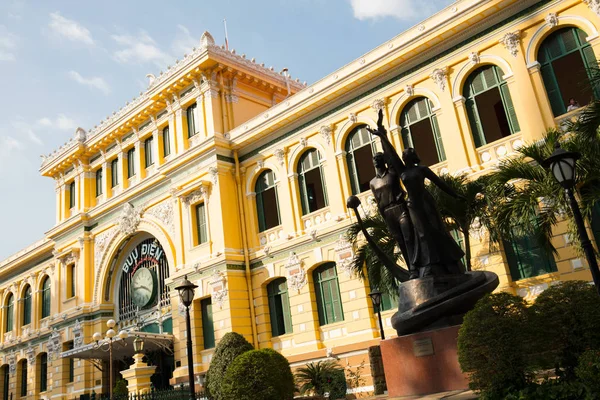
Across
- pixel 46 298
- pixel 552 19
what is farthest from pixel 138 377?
pixel 46 298

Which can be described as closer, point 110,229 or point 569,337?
point 569,337

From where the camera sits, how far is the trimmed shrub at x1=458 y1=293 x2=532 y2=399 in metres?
7.47

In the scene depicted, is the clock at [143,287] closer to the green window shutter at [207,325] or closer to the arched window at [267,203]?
the green window shutter at [207,325]

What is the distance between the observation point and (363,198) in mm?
21125

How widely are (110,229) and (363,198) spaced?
1629 cm

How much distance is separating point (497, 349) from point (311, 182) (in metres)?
16.3

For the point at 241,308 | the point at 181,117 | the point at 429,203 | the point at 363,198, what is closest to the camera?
the point at 429,203

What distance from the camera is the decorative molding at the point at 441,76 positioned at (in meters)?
19.7

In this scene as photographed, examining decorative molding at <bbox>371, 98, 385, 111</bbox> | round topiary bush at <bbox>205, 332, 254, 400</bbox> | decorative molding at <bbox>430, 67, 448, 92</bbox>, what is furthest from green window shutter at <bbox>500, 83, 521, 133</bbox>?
round topiary bush at <bbox>205, 332, 254, 400</bbox>

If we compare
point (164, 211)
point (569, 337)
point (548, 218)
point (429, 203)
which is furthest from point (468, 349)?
point (164, 211)

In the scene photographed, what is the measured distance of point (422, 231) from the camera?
9906mm

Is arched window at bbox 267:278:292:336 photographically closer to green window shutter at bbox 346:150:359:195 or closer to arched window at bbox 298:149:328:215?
arched window at bbox 298:149:328:215

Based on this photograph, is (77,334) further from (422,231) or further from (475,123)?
(422,231)

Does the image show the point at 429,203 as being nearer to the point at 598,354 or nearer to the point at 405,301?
the point at 405,301
